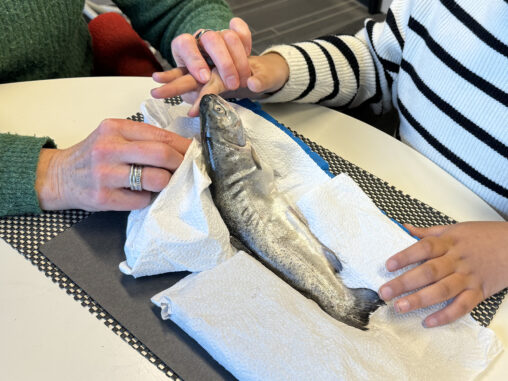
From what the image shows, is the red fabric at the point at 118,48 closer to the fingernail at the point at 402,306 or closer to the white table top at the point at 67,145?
the white table top at the point at 67,145

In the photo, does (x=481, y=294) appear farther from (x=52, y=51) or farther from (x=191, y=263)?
(x=52, y=51)

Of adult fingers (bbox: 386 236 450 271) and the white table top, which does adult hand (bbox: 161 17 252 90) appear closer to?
the white table top

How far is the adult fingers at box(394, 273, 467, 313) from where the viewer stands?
0.65m

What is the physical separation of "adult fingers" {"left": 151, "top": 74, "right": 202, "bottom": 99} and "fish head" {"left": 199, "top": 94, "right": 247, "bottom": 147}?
0.09 metres

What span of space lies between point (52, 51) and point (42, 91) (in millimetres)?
104

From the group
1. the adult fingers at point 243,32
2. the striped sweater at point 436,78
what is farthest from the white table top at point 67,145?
the adult fingers at point 243,32

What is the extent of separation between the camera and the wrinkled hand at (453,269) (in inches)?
26.0

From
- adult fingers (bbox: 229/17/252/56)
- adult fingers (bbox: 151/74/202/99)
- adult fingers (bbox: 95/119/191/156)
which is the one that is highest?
Result: adult fingers (bbox: 229/17/252/56)

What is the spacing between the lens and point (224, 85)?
874 millimetres

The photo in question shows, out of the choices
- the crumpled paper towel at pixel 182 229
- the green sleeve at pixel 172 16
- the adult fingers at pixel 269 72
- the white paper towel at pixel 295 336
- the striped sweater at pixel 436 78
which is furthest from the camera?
the green sleeve at pixel 172 16

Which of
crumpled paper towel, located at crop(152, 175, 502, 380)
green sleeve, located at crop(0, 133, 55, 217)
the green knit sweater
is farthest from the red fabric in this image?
crumpled paper towel, located at crop(152, 175, 502, 380)

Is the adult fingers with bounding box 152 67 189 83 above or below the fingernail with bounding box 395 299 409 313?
above

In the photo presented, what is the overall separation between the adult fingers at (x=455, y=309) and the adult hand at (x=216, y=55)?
0.47 metres

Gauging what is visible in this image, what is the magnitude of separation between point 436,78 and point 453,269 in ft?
1.14
